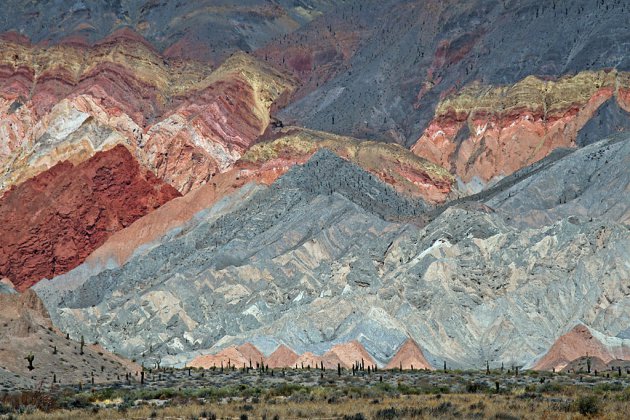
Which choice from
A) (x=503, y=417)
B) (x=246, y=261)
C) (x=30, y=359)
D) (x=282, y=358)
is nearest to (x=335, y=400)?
(x=503, y=417)

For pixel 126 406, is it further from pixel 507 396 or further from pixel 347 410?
pixel 507 396

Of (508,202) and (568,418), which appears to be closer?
(568,418)

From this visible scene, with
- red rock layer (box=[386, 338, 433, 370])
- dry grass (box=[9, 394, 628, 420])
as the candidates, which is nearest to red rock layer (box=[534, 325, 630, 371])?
red rock layer (box=[386, 338, 433, 370])

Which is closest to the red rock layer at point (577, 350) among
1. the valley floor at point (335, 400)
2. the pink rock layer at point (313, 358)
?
the pink rock layer at point (313, 358)

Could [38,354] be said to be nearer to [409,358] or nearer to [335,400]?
[335,400]

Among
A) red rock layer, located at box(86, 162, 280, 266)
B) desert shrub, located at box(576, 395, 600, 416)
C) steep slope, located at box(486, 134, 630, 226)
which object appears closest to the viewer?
desert shrub, located at box(576, 395, 600, 416)

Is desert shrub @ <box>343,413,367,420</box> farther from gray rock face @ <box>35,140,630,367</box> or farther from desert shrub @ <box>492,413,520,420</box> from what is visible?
gray rock face @ <box>35,140,630,367</box>

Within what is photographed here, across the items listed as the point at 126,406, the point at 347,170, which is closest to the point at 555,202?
the point at 347,170
